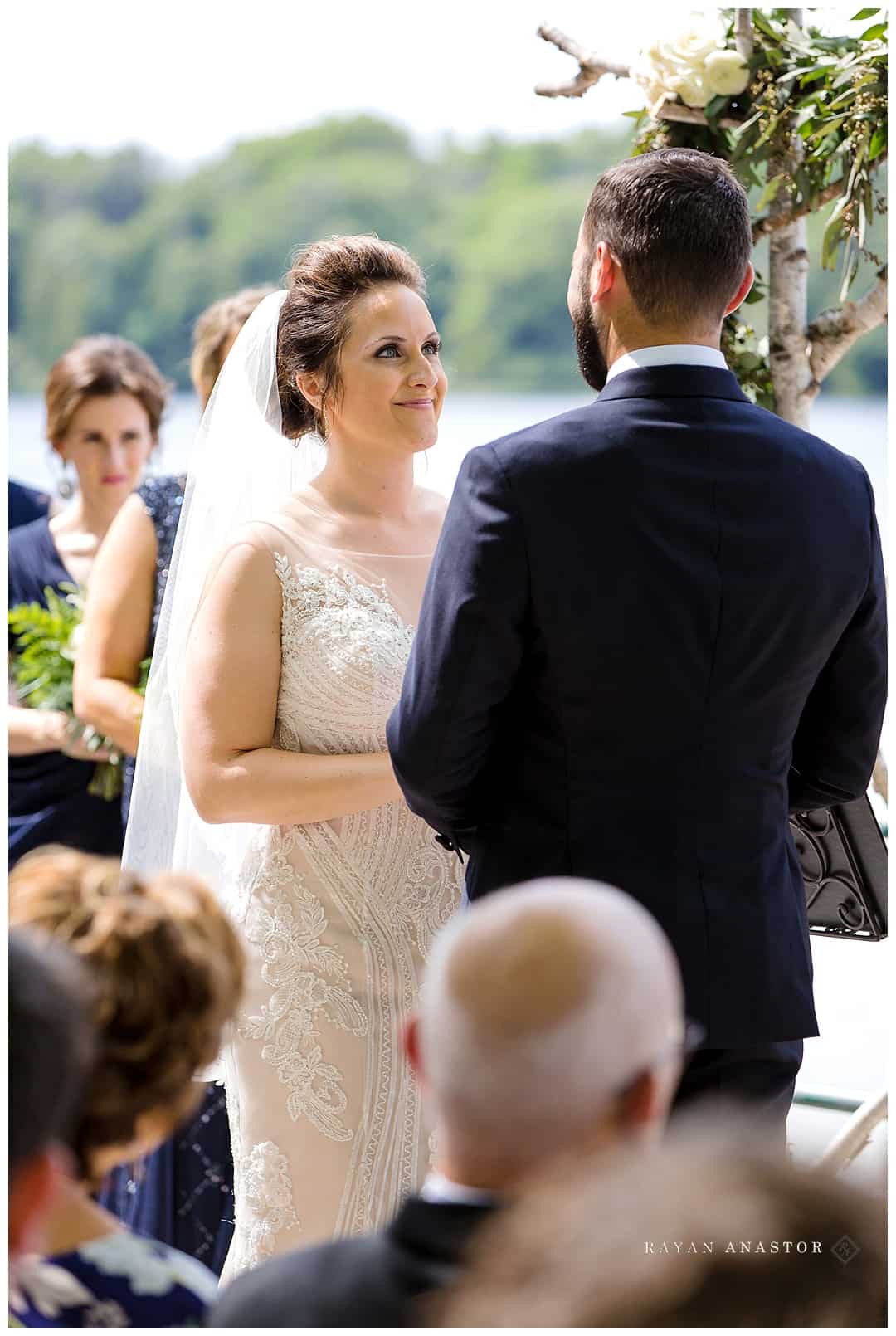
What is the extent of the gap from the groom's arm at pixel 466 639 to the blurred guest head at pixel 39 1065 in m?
0.74

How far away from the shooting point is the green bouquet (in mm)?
3826

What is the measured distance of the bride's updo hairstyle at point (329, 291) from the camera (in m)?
2.75

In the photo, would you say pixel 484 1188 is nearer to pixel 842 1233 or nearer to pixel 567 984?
pixel 567 984

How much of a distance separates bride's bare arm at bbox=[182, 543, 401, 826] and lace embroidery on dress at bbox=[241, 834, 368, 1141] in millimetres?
177

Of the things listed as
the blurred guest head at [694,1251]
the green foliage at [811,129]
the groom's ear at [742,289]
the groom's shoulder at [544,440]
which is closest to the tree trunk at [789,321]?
the green foliage at [811,129]

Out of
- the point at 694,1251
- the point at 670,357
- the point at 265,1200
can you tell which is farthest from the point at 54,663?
the point at 694,1251

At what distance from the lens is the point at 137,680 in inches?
142

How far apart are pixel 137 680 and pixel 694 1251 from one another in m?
2.82

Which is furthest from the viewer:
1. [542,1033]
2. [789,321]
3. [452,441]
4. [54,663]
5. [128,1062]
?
[452,441]

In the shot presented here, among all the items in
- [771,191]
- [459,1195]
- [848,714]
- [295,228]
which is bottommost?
[459,1195]

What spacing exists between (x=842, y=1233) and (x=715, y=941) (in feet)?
3.51

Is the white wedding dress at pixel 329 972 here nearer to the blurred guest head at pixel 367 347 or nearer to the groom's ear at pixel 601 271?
the blurred guest head at pixel 367 347

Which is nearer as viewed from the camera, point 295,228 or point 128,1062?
point 128,1062

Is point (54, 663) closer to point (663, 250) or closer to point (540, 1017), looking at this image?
point (663, 250)
